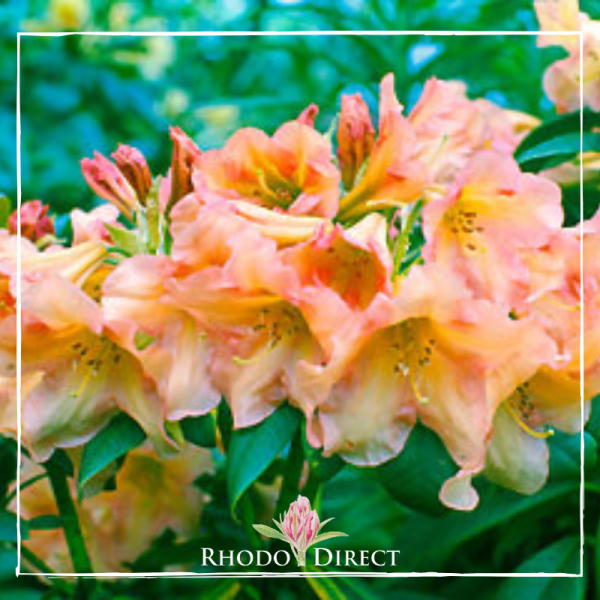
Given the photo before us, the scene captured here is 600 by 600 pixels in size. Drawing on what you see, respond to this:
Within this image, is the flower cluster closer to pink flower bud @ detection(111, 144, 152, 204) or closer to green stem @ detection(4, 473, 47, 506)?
pink flower bud @ detection(111, 144, 152, 204)

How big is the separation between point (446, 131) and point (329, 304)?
0.25 metres

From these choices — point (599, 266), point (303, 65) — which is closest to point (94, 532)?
point (599, 266)

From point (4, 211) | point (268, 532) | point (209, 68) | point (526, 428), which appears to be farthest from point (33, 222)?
point (209, 68)

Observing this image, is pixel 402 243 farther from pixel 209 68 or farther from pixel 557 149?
pixel 209 68

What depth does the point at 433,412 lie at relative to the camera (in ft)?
2.69

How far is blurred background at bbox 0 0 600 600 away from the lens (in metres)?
1.10

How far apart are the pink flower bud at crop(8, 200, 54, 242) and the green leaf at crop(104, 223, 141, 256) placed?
150 millimetres

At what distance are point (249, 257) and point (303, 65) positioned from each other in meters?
0.80

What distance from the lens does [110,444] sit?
86 cm

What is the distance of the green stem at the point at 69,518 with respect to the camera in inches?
37.3

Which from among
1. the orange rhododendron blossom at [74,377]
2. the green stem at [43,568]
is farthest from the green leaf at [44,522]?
the orange rhododendron blossom at [74,377]

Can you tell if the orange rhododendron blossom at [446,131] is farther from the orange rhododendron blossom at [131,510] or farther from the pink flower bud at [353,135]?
the orange rhododendron blossom at [131,510]

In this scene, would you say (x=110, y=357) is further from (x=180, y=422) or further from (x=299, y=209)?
(x=299, y=209)

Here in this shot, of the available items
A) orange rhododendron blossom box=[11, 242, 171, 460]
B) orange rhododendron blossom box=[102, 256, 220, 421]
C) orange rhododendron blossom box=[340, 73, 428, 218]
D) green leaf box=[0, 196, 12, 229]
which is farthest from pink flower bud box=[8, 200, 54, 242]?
orange rhododendron blossom box=[340, 73, 428, 218]
